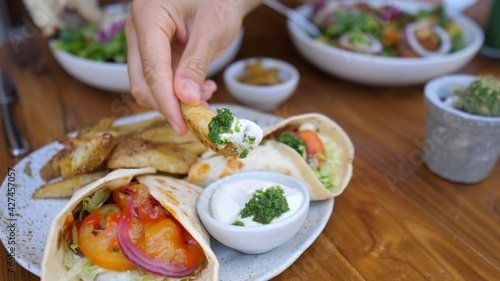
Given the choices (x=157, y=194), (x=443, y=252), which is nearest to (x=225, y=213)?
(x=157, y=194)

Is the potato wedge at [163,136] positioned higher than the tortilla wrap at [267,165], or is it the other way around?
the potato wedge at [163,136]

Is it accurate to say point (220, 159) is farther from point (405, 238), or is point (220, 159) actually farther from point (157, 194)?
point (405, 238)

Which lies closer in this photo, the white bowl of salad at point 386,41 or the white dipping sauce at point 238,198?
the white dipping sauce at point 238,198

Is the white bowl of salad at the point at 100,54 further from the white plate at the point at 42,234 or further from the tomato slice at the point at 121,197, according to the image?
the tomato slice at the point at 121,197

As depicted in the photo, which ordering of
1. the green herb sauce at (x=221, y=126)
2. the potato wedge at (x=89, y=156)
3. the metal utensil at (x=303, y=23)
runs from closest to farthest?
the green herb sauce at (x=221, y=126)
the potato wedge at (x=89, y=156)
the metal utensil at (x=303, y=23)

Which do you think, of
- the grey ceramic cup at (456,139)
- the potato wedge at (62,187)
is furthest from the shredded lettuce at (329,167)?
the potato wedge at (62,187)

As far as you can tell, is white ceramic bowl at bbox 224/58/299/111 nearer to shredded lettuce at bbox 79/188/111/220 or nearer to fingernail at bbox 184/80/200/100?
fingernail at bbox 184/80/200/100

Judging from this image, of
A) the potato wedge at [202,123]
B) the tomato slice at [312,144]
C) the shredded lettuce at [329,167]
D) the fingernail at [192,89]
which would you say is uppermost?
the fingernail at [192,89]
